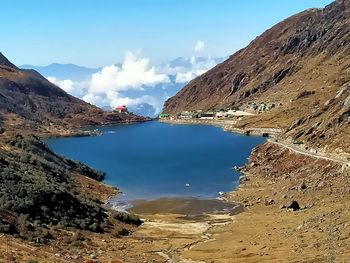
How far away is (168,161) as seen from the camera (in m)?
126

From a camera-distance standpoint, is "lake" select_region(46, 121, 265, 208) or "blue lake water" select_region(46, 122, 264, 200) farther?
"blue lake water" select_region(46, 122, 264, 200)

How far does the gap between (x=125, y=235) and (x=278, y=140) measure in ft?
227

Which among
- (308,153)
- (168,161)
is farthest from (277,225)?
(168,161)

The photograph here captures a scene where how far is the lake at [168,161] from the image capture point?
9054 cm

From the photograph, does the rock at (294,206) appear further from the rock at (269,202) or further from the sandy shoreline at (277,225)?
the rock at (269,202)

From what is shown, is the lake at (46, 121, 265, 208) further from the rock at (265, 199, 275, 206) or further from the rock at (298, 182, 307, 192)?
the rock at (298, 182, 307, 192)

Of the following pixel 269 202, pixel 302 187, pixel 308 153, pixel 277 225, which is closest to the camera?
pixel 277 225

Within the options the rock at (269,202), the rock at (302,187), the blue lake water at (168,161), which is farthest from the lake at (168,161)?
the rock at (302,187)

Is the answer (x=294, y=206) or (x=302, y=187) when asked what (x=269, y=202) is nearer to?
(x=302, y=187)

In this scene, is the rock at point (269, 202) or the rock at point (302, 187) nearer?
the rock at point (269, 202)

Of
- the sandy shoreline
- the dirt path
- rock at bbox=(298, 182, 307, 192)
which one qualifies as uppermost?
the dirt path

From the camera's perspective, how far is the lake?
297 feet

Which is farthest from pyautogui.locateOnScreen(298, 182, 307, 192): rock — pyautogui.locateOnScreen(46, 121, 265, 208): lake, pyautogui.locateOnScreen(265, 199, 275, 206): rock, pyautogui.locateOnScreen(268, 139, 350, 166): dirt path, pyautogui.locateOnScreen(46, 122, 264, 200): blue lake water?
pyautogui.locateOnScreen(46, 121, 265, 208): lake

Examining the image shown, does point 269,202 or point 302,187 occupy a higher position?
point 302,187
